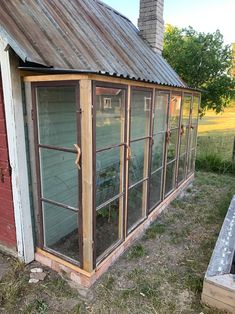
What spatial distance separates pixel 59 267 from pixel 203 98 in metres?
8.65

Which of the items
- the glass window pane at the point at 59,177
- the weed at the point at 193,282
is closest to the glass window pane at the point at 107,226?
the glass window pane at the point at 59,177

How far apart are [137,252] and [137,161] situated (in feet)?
4.39

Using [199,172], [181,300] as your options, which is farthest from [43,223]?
[199,172]

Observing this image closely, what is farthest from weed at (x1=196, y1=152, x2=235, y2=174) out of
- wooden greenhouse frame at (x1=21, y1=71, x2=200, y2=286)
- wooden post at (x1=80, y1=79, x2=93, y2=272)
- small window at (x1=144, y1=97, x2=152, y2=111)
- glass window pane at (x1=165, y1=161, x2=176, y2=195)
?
wooden post at (x1=80, y1=79, x2=93, y2=272)

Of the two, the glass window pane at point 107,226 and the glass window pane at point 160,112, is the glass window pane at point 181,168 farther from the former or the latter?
the glass window pane at point 107,226

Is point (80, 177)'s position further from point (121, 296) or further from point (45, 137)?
point (121, 296)

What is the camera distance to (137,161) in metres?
3.57

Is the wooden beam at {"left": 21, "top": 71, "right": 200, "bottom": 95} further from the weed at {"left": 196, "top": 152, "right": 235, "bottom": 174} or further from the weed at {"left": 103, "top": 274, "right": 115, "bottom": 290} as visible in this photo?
the weed at {"left": 196, "top": 152, "right": 235, "bottom": 174}

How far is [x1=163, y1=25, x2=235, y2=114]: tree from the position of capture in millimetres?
8828

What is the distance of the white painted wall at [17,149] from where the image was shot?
7.75 feet

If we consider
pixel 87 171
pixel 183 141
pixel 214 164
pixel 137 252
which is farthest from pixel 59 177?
pixel 214 164

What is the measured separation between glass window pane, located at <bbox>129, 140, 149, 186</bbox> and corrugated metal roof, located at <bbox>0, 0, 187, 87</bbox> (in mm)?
998

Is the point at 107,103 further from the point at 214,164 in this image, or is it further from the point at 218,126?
the point at 218,126

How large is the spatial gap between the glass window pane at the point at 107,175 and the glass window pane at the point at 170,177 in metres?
2.05
